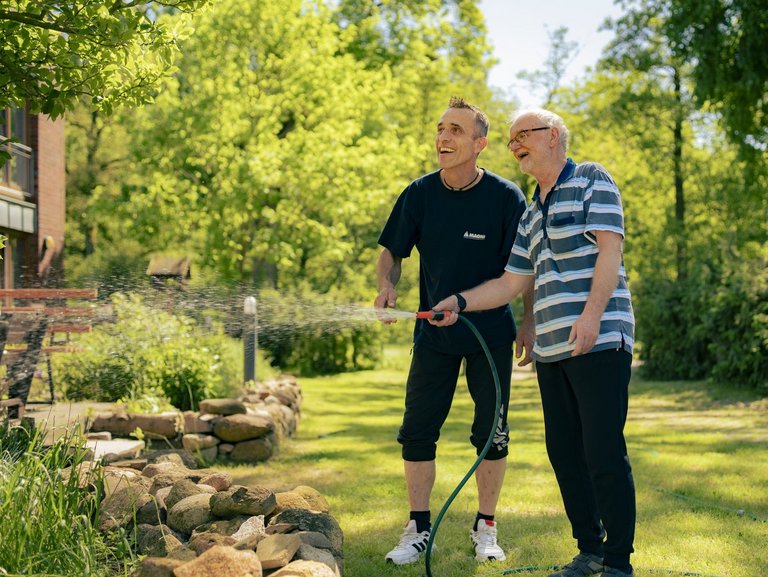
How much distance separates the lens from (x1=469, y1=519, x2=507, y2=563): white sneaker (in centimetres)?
401

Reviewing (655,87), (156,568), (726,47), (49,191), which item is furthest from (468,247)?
(655,87)

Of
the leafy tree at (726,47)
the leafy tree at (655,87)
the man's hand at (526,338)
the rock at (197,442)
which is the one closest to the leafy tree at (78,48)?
the man's hand at (526,338)

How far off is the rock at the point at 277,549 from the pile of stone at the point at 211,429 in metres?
3.29

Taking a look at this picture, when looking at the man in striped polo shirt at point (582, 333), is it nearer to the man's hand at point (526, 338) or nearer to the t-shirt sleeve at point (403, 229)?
the man's hand at point (526, 338)

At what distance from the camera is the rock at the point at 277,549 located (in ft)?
9.95

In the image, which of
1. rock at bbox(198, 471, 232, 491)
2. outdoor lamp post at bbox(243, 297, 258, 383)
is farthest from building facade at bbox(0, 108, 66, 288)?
rock at bbox(198, 471, 232, 491)

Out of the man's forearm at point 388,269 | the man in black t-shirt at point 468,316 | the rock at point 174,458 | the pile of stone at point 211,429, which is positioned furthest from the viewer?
the pile of stone at point 211,429

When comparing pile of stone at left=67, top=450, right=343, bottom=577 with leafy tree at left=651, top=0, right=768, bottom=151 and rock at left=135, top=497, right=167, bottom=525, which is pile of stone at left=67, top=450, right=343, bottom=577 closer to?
rock at left=135, top=497, right=167, bottom=525

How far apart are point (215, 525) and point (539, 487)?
9.19ft

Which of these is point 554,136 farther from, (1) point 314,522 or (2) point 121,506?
(2) point 121,506

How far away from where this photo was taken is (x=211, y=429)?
681 centimetres

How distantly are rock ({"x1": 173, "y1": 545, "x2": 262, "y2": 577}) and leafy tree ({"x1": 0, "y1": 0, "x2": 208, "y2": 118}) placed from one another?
6.19 ft

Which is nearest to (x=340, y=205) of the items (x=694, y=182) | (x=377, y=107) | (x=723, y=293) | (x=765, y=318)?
(x=377, y=107)

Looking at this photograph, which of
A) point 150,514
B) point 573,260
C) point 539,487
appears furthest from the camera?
point 539,487
